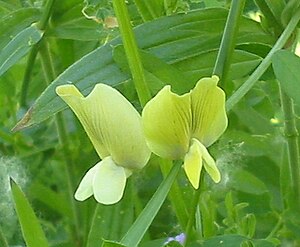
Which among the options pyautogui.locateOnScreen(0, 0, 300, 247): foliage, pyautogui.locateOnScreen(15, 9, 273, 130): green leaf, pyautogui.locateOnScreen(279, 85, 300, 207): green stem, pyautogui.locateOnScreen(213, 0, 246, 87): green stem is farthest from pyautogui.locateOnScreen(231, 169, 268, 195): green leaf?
pyautogui.locateOnScreen(213, 0, 246, 87): green stem

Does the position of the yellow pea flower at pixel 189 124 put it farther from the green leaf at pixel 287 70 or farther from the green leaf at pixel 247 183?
the green leaf at pixel 247 183

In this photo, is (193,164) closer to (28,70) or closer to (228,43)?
(228,43)

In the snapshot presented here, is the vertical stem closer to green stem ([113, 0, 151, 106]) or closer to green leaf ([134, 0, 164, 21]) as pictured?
green stem ([113, 0, 151, 106])

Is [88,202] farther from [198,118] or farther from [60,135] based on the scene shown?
[198,118]

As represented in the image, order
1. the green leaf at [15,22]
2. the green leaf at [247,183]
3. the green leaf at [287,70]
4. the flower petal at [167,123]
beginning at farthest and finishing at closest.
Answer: the green leaf at [247,183]
the green leaf at [15,22]
the green leaf at [287,70]
the flower petal at [167,123]

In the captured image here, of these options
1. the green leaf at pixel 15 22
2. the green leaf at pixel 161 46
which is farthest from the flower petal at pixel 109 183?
the green leaf at pixel 15 22

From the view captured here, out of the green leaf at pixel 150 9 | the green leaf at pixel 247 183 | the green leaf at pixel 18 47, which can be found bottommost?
the green leaf at pixel 247 183
